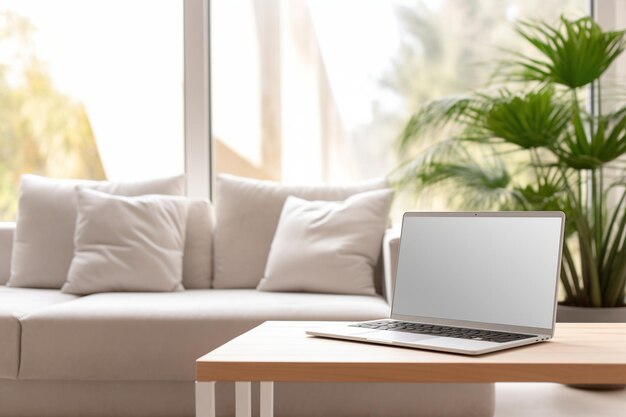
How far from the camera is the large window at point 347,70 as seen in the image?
381cm

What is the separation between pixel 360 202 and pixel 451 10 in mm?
1266

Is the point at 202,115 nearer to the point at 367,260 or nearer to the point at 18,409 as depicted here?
the point at 367,260

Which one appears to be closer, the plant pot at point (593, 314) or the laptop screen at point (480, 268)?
the laptop screen at point (480, 268)

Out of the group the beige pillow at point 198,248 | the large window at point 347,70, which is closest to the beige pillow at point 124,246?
the beige pillow at point 198,248

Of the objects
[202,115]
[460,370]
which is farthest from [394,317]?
[202,115]

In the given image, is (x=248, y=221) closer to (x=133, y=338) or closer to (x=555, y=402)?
(x=133, y=338)

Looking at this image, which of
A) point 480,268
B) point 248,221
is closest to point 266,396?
point 480,268

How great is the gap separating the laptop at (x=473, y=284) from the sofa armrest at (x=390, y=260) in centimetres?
105

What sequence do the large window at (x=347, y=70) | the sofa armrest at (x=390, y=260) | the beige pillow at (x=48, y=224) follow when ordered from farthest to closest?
the large window at (x=347, y=70) < the beige pillow at (x=48, y=224) < the sofa armrest at (x=390, y=260)

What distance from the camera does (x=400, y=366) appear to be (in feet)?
3.72

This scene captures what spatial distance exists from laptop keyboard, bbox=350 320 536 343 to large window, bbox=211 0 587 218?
2.38 meters

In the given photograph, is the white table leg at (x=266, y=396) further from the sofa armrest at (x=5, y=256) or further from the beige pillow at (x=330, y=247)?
the sofa armrest at (x=5, y=256)

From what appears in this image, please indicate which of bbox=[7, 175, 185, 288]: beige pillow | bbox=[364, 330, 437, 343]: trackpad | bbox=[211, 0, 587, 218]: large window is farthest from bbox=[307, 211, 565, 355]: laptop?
bbox=[211, 0, 587, 218]: large window

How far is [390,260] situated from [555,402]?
850mm
